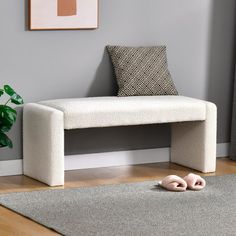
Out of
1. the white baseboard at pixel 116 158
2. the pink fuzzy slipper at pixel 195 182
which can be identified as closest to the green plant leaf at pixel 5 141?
the white baseboard at pixel 116 158

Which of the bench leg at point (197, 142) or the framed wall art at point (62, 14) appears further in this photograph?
the bench leg at point (197, 142)

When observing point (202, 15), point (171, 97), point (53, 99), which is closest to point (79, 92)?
point (53, 99)

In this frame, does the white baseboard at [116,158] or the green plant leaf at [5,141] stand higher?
the green plant leaf at [5,141]

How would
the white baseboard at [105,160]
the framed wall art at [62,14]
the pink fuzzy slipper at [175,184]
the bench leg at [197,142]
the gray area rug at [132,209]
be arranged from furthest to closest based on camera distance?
the bench leg at [197,142]
the white baseboard at [105,160]
the framed wall art at [62,14]
the pink fuzzy slipper at [175,184]
the gray area rug at [132,209]

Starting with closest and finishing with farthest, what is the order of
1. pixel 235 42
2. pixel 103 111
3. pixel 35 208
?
pixel 35 208
pixel 103 111
pixel 235 42

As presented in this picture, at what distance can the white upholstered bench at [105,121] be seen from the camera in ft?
17.6

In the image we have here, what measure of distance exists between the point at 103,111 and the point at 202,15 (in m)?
1.35

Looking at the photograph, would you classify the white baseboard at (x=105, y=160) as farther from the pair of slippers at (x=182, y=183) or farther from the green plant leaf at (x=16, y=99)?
the pair of slippers at (x=182, y=183)

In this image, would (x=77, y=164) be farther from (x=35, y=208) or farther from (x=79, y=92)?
(x=35, y=208)

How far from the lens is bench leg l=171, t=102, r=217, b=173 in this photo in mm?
5887

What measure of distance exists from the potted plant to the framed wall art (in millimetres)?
520

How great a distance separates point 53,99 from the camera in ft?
19.1

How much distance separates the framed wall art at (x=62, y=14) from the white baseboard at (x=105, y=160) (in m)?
0.95

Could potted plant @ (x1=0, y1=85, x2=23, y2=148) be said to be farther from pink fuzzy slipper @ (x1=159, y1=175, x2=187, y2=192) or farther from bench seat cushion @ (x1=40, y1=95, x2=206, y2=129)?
pink fuzzy slipper @ (x1=159, y1=175, x2=187, y2=192)
